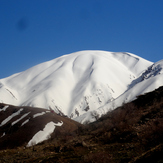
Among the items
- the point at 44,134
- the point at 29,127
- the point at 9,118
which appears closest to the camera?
the point at 44,134

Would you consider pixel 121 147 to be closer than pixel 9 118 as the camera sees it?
Yes

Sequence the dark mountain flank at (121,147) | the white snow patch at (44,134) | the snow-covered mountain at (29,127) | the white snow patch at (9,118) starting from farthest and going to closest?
the white snow patch at (9,118)
the snow-covered mountain at (29,127)
the white snow patch at (44,134)
the dark mountain flank at (121,147)

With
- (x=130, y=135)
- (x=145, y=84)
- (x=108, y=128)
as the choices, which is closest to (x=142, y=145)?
(x=130, y=135)

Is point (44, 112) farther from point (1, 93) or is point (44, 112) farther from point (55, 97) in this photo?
point (1, 93)

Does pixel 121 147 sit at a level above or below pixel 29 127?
below

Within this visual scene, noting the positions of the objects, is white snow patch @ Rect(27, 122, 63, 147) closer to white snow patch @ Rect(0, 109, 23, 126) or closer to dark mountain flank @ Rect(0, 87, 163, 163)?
white snow patch @ Rect(0, 109, 23, 126)

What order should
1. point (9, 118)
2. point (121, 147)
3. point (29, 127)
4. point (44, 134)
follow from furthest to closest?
point (9, 118)
point (29, 127)
point (44, 134)
point (121, 147)

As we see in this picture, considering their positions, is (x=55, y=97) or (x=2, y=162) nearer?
(x=2, y=162)

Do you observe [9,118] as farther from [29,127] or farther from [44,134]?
[44,134]

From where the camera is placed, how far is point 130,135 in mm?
18984

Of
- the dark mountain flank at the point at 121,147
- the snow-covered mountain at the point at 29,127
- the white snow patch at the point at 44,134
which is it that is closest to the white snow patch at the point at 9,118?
the snow-covered mountain at the point at 29,127

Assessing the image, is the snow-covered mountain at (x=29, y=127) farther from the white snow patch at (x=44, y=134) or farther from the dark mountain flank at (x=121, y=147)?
the dark mountain flank at (x=121, y=147)

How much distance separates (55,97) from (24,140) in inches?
5178

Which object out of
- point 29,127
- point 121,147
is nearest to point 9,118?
point 29,127
